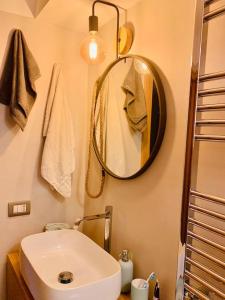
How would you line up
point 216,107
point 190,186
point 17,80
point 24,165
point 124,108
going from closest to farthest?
1. point 216,107
2. point 190,186
3. point 124,108
4. point 17,80
5. point 24,165

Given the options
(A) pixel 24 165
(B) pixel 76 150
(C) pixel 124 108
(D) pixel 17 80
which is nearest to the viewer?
(C) pixel 124 108

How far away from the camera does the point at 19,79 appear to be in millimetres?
1591

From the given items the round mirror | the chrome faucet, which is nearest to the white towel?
the round mirror

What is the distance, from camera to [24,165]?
1.77 m

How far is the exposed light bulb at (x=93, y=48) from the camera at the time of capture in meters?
1.43

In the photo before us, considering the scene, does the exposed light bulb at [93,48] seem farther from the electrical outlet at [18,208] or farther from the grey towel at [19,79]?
the electrical outlet at [18,208]

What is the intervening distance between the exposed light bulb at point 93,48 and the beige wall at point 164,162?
185 millimetres

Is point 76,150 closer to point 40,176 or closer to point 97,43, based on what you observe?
point 40,176

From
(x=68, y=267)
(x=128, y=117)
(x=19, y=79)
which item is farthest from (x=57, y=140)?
(x=68, y=267)

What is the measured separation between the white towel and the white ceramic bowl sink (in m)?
0.33

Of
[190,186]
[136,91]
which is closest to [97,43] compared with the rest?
[136,91]

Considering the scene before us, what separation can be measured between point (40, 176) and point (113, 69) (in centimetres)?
87

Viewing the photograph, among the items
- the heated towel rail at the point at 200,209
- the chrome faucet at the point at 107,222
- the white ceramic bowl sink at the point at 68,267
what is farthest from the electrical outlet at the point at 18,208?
the heated towel rail at the point at 200,209

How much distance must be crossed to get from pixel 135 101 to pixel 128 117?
102 millimetres
